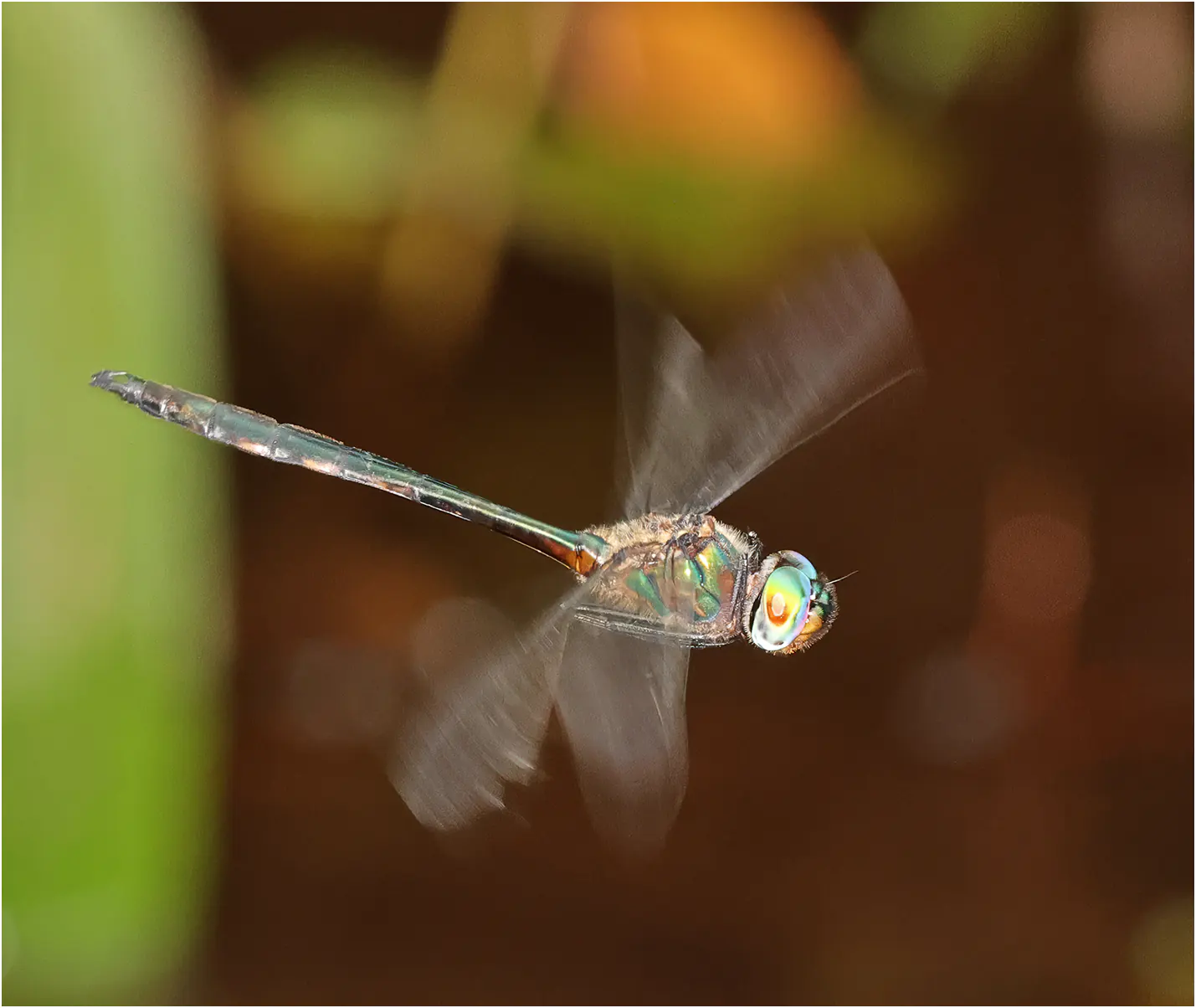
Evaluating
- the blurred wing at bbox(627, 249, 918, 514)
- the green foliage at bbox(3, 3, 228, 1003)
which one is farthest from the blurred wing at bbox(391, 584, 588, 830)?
the green foliage at bbox(3, 3, 228, 1003)

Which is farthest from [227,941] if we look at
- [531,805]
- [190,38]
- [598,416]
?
[190,38]

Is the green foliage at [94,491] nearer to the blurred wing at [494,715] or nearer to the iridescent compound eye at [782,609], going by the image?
the blurred wing at [494,715]

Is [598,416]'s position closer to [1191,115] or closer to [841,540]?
[841,540]

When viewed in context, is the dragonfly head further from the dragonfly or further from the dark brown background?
the dark brown background

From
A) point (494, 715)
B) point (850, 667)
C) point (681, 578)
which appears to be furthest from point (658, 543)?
point (850, 667)

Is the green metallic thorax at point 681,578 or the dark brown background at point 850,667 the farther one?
the dark brown background at point 850,667

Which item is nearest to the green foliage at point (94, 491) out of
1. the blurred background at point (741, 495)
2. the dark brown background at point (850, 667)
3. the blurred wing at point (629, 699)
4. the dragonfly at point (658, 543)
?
the blurred background at point (741, 495)

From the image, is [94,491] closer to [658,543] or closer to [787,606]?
[658,543]
